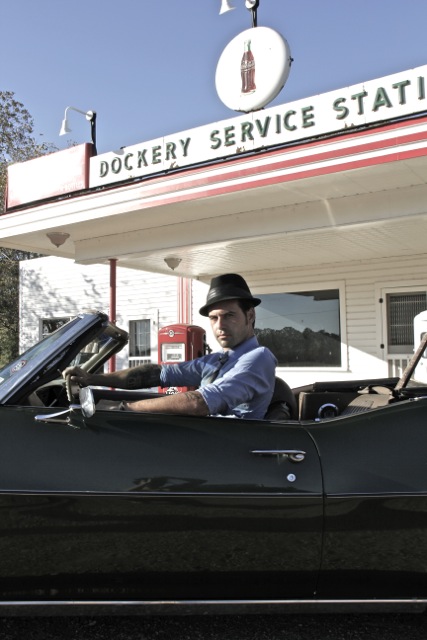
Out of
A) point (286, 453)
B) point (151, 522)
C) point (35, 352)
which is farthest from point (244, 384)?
point (35, 352)

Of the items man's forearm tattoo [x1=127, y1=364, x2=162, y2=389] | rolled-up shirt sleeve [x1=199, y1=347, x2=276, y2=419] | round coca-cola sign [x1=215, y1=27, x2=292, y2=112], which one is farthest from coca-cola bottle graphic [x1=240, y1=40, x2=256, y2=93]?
rolled-up shirt sleeve [x1=199, y1=347, x2=276, y2=419]

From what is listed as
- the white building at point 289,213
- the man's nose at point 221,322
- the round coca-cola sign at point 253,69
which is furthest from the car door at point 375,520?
the round coca-cola sign at point 253,69

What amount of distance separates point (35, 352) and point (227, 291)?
94 cm

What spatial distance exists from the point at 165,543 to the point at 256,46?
23.8ft

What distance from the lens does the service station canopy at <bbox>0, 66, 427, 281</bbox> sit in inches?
235

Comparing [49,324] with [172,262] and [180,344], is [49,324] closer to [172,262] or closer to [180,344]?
[172,262]

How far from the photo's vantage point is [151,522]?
2.03m

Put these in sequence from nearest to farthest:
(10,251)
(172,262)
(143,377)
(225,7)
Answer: (143,377)
(225,7)
(172,262)
(10,251)

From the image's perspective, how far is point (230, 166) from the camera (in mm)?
6805

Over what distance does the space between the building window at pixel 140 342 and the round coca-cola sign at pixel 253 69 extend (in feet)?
19.9

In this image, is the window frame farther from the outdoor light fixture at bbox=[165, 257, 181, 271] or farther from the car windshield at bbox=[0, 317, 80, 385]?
the car windshield at bbox=[0, 317, 80, 385]
